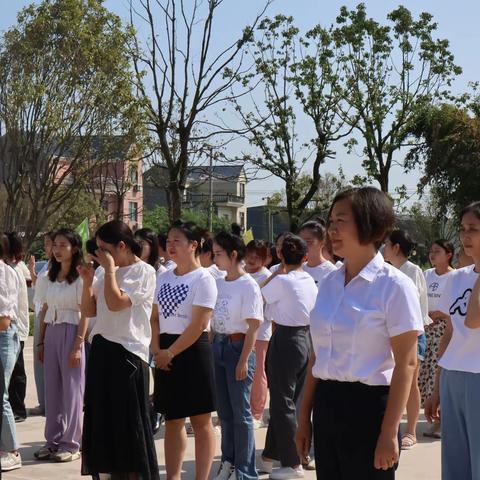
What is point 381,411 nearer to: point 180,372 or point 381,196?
point 381,196

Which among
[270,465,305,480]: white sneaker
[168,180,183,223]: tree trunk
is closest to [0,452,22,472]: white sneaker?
[270,465,305,480]: white sneaker

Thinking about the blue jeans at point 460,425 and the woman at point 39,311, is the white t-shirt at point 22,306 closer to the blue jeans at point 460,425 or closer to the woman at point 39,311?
the woman at point 39,311

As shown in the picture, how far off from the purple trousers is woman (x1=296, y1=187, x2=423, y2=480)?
4047mm

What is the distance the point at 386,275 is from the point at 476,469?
50.1 inches

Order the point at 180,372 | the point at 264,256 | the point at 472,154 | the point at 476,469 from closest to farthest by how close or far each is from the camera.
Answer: the point at 476,469 < the point at 180,372 < the point at 264,256 < the point at 472,154

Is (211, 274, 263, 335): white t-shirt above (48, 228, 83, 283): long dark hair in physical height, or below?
below

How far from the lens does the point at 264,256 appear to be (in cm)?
938

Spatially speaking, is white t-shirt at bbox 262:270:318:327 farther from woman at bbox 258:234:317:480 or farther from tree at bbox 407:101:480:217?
tree at bbox 407:101:480:217

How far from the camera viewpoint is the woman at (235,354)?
643 cm

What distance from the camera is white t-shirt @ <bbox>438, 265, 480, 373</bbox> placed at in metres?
4.40

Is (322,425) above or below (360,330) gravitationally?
below

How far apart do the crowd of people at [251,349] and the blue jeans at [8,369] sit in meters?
0.01

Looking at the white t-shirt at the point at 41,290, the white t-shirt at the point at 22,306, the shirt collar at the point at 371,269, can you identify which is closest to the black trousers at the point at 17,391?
the white t-shirt at the point at 22,306

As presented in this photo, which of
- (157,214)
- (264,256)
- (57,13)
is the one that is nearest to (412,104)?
(57,13)
